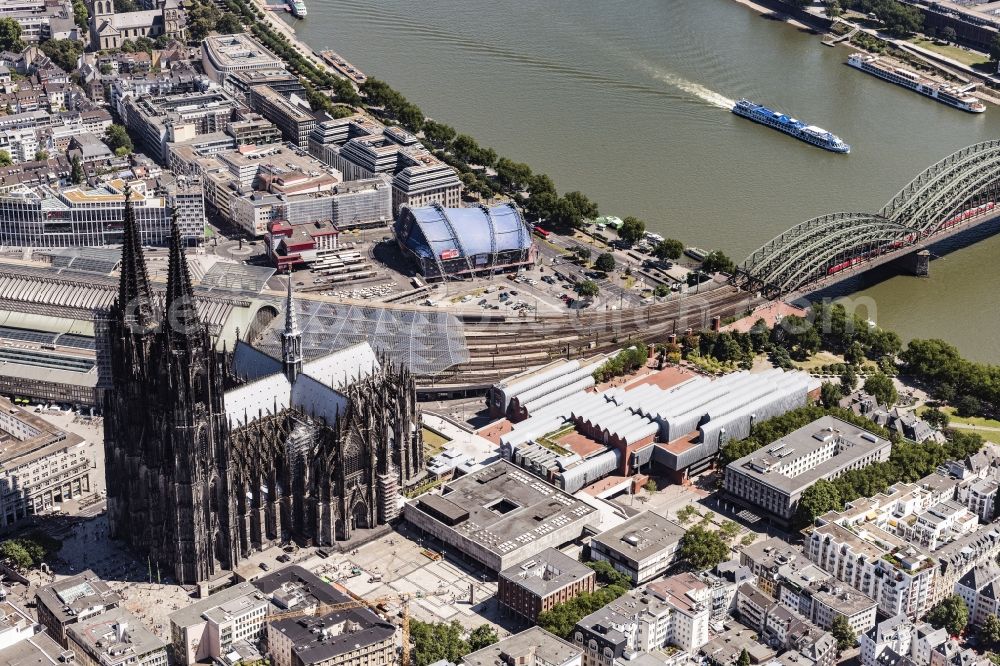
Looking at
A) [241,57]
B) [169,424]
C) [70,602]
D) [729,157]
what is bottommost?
[70,602]

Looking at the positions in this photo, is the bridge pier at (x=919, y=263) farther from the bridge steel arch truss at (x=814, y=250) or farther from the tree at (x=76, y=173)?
the tree at (x=76, y=173)

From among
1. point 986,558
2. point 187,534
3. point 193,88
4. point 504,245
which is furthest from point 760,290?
point 193,88

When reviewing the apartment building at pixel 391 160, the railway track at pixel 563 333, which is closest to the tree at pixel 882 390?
the railway track at pixel 563 333

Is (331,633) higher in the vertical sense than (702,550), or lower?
lower

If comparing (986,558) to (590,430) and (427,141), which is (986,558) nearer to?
(590,430)

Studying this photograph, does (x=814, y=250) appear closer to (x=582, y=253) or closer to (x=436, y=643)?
(x=582, y=253)

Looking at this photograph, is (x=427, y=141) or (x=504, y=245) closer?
(x=504, y=245)

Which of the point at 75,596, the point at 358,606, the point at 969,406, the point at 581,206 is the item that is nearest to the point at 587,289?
the point at 581,206
